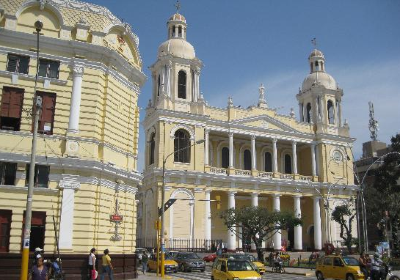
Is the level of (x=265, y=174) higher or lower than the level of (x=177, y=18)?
lower

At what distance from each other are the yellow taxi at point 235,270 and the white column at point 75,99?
30.5ft

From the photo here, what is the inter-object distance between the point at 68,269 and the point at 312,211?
43590mm

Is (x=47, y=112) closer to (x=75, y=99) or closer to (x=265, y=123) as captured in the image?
(x=75, y=99)

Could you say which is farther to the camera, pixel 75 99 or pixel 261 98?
pixel 261 98

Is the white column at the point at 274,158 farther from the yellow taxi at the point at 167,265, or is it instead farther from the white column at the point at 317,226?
the yellow taxi at the point at 167,265

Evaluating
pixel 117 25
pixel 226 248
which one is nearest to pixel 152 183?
pixel 226 248

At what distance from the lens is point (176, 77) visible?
51.4m

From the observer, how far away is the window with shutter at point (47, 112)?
2155cm

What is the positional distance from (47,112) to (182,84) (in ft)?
102

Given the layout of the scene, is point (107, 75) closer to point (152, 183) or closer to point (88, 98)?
point (88, 98)

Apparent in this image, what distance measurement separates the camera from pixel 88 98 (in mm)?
22453

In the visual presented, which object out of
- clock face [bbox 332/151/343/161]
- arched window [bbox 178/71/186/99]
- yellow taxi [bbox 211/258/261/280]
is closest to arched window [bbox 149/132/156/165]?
arched window [bbox 178/71/186/99]

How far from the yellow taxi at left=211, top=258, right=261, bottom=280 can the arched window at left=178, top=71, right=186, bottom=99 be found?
1322 inches

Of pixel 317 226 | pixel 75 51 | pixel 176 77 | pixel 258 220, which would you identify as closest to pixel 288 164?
pixel 317 226
